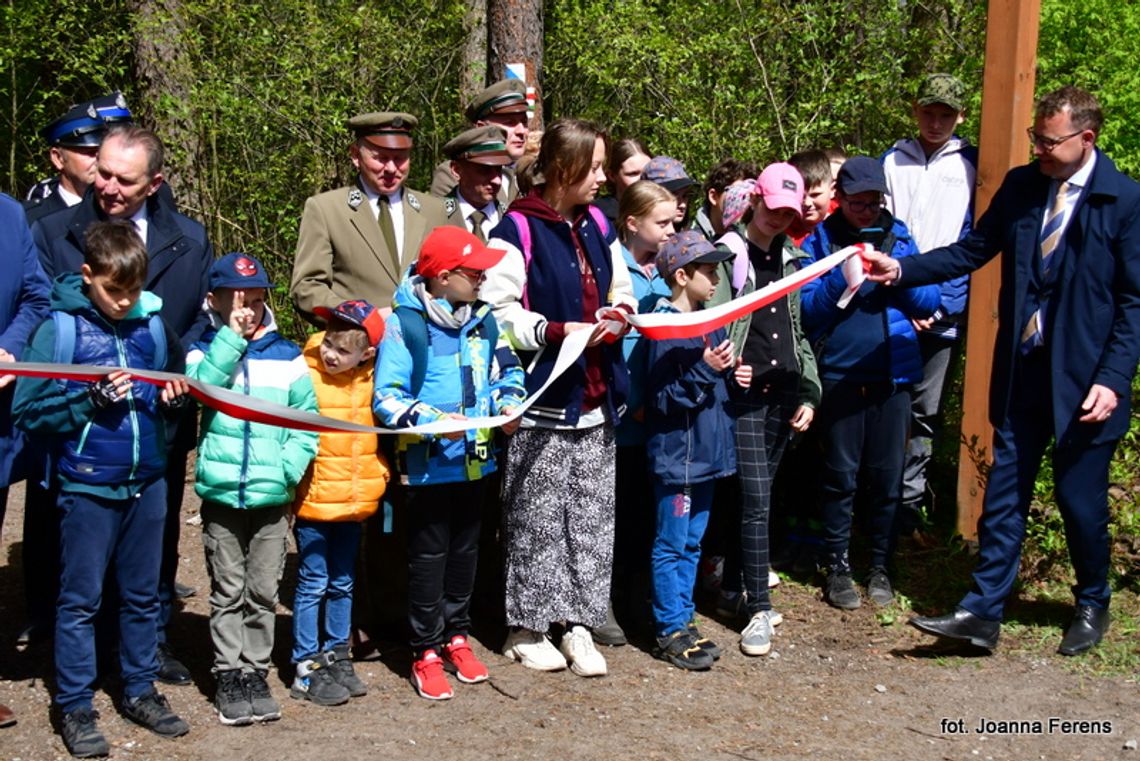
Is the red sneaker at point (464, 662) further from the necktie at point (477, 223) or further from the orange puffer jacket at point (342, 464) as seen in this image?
the necktie at point (477, 223)

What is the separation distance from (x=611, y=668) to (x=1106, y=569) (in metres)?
2.33

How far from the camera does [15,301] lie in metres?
5.14

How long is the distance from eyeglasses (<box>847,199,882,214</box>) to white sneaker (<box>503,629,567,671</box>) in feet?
8.42

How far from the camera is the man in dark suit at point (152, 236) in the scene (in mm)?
5176

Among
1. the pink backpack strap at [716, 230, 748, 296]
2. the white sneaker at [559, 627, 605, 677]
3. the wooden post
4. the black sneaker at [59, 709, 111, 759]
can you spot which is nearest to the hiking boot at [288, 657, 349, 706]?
the black sneaker at [59, 709, 111, 759]

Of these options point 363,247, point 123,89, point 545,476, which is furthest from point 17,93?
point 545,476

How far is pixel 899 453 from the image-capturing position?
263 inches

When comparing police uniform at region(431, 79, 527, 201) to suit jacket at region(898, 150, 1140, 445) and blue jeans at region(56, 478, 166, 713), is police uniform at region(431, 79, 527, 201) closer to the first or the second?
blue jeans at region(56, 478, 166, 713)

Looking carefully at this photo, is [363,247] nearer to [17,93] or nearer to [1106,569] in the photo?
[1106,569]

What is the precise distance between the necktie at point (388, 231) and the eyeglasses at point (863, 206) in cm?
224

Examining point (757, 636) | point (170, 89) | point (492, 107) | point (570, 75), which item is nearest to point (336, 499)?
point (757, 636)

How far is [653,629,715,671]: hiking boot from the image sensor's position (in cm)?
585

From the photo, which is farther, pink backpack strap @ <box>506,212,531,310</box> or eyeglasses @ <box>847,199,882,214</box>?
eyeglasses @ <box>847,199,882,214</box>

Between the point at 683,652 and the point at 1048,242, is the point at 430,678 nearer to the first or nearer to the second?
the point at 683,652
